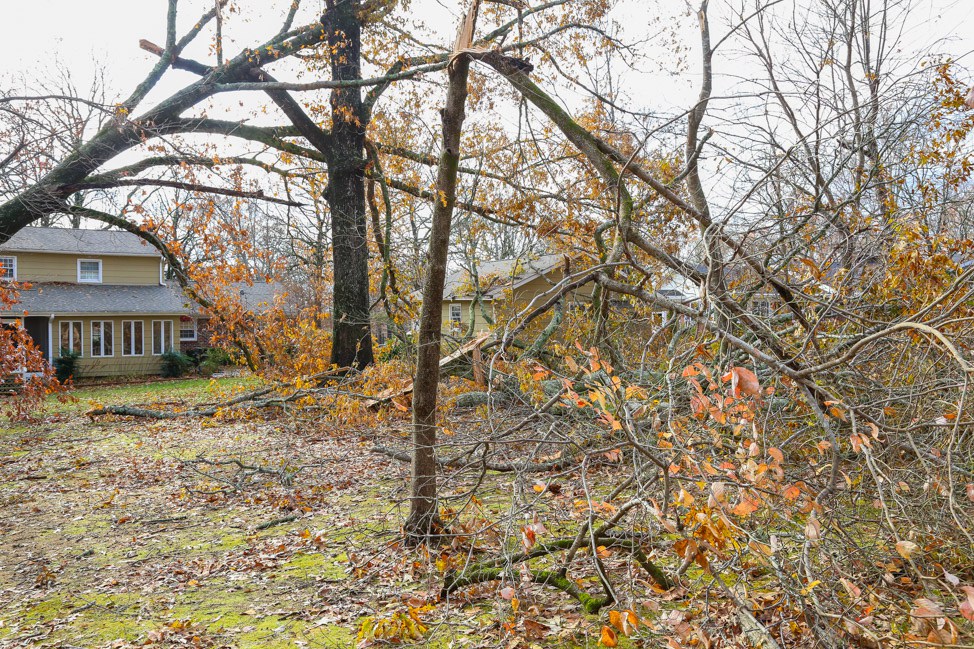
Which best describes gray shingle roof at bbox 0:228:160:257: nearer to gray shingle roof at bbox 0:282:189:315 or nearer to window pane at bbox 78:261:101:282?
window pane at bbox 78:261:101:282

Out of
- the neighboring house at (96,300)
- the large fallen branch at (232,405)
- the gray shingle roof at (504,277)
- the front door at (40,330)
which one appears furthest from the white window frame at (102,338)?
the gray shingle roof at (504,277)

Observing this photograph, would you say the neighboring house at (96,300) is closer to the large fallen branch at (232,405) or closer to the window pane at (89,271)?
the window pane at (89,271)

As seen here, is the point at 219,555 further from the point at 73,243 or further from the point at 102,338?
the point at 73,243

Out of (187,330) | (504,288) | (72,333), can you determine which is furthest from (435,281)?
(187,330)

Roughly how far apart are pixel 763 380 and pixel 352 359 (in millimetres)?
9614

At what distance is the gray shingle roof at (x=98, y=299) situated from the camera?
2403 cm

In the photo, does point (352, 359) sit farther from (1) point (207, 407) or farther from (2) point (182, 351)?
(2) point (182, 351)

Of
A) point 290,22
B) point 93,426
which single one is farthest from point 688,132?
point 93,426

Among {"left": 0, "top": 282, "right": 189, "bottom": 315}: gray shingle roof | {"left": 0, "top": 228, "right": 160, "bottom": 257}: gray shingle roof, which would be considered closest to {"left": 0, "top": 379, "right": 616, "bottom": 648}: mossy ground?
{"left": 0, "top": 282, "right": 189, "bottom": 315}: gray shingle roof

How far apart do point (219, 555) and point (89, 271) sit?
2549 cm

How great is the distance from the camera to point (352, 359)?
13.0m

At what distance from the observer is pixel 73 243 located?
2591 cm

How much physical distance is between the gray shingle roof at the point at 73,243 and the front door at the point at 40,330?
108 inches

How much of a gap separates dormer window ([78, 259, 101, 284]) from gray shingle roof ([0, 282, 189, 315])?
1.02 feet
